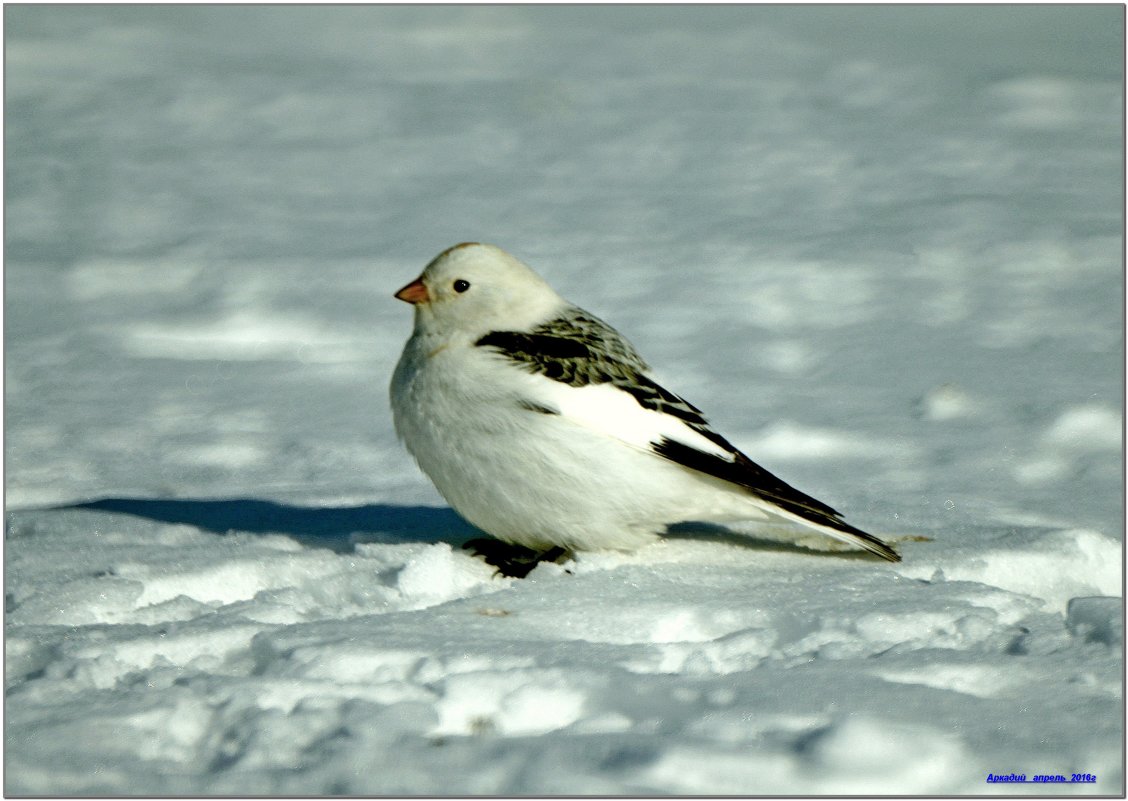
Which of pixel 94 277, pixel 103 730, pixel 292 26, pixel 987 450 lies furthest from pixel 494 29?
pixel 103 730

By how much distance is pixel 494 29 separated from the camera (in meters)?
10.6

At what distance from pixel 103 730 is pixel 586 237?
4.73 metres

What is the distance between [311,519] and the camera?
411cm

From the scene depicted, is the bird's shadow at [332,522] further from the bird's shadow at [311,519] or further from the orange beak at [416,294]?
the orange beak at [416,294]

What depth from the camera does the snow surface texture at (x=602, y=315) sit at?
2.57 meters

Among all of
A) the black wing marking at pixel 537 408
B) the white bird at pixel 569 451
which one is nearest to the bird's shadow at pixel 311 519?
the white bird at pixel 569 451

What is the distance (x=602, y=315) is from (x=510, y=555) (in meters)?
2.44

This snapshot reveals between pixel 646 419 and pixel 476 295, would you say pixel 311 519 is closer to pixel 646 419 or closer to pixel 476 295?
pixel 476 295

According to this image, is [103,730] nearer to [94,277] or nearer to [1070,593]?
[1070,593]

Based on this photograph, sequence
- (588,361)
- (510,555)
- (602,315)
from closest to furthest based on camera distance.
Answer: (588,361), (510,555), (602,315)

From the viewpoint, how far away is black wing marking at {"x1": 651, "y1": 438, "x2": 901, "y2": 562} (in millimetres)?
3510

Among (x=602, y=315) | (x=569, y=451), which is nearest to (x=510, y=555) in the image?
(x=569, y=451)

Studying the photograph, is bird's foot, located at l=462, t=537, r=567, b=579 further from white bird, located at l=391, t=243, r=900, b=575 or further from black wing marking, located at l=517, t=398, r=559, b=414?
black wing marking, located at l=517, t=398, r=559, b=414

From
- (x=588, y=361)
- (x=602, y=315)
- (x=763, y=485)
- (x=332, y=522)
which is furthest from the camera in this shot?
(x=602, y=315)
